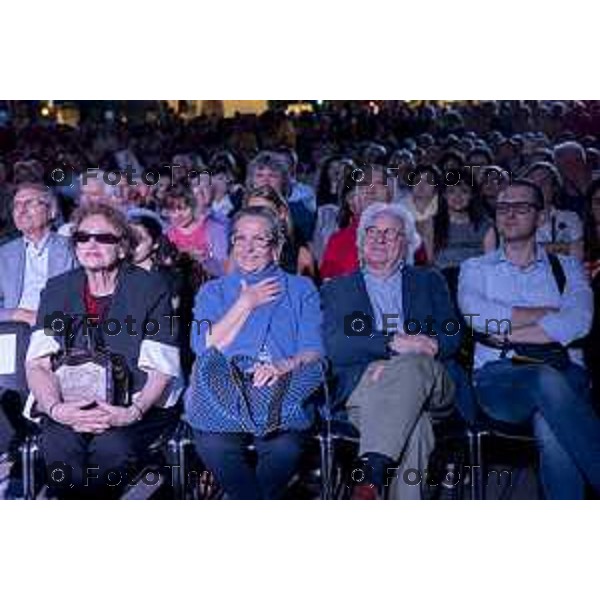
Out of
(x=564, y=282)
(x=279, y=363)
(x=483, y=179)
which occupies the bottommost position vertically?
(x=279, y=363)

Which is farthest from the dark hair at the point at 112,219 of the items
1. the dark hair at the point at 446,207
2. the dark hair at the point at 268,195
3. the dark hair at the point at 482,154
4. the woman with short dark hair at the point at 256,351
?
the dark hair at the point at 482,154

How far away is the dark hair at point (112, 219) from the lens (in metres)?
4.58

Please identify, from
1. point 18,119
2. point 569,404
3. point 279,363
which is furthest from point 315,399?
point 18,119

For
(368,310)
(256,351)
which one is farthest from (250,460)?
(368,310)

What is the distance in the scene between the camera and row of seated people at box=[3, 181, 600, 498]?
461 centimetres

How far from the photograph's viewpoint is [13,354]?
4.70 m

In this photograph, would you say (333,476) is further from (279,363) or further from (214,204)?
(214,204)

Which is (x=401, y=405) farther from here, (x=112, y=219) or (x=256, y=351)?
(x=112, y=219)

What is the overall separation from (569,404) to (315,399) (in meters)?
0.84

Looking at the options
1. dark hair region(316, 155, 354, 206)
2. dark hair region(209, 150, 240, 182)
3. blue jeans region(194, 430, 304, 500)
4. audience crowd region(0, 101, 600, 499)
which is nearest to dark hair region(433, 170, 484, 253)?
audience crowd region(0, 101, 600, 499)

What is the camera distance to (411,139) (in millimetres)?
4551

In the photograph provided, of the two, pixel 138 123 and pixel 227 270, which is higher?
pixel 138 123

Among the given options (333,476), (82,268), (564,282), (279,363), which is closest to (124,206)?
(82,268)

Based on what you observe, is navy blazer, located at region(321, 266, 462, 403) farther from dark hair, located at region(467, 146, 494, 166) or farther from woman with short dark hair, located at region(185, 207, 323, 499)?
dark hair, located at region(467, 146, 494, 166)
